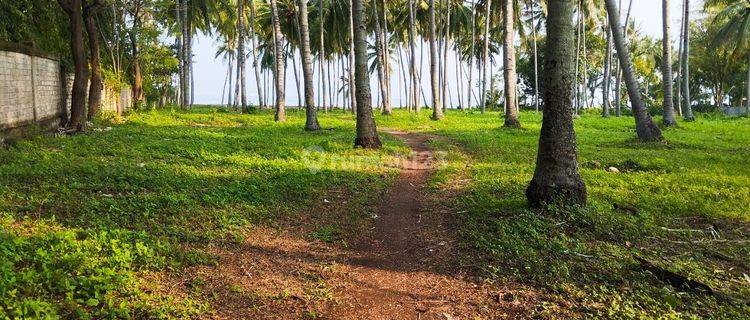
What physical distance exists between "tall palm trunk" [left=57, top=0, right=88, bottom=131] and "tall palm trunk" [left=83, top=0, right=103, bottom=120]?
0.73m

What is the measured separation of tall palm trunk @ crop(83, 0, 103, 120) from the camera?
43.2 feet

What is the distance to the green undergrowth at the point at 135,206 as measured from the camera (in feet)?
11.5

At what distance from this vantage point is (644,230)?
5.64m

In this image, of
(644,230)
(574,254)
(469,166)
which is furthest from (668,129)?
(574,254)

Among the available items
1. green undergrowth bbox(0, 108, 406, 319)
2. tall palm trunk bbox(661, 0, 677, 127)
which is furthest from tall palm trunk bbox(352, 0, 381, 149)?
tall palm trunk bbox(661, 0, 677, 127)

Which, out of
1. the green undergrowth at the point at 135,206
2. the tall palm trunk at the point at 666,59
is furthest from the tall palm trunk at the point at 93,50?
the tall palm trunk at the point at 666,59

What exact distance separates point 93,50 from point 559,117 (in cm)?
1308

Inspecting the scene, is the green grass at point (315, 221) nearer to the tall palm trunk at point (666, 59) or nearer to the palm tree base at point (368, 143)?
the palm tree base at point (368, 143)

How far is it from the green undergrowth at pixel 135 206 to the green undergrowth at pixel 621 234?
1.81m

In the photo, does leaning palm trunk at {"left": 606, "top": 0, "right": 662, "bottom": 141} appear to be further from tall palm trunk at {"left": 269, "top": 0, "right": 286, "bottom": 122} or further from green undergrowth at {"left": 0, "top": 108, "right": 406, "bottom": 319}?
tall palm trunk at {"left": 269, "top": 0, "right": 286, "bottom": 122}

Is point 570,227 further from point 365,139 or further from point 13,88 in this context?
point 13,88

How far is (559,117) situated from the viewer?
594 centimetres

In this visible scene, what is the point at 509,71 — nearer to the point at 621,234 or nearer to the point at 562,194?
the point at 562,194

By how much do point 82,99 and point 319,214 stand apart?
30.0 feet
